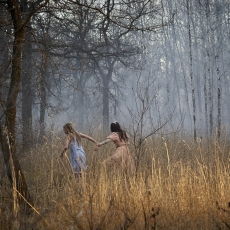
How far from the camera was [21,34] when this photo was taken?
5.09 metres

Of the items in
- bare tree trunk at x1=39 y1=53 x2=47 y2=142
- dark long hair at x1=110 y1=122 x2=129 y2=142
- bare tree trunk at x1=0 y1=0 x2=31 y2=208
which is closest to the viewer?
bare tree trunk at x1=0 y1=0 x2=31 y2=208

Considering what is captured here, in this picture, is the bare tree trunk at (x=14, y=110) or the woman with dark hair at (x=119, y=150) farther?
the woman with dark hair at (x=119, y=150)

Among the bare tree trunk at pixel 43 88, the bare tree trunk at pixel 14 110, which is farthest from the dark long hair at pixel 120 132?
the bare tree trunk at pixel 14 110

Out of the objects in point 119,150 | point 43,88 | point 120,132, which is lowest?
point 119,150

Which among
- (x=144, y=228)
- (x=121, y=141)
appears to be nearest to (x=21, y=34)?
(x=144, y=228)

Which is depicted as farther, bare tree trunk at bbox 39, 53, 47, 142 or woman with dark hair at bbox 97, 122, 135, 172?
woman with dark hair at bbox 97, 122, 135, 172

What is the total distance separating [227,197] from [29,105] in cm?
943

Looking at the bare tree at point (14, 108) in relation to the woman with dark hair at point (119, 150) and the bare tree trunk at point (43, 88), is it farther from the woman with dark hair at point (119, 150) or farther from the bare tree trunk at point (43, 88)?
the woman with dark hair at point (119, 150)

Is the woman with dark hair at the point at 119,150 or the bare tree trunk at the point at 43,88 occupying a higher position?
the bare tree trunk at the point at 43,88

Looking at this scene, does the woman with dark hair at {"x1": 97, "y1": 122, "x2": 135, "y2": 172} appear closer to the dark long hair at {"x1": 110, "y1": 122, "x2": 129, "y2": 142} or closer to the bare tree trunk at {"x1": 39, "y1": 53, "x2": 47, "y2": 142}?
the dark long hair at {"x1": 110, "y1": 122, "x2": 129, "y2": 142}

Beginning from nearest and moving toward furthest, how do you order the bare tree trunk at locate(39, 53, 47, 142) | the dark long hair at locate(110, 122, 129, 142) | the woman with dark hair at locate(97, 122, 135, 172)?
the bare tree trunk at locate(39, 53, 47, 142) < the woman with dark hair at locate(97, 122, 135, 172) < the dark long hair at locate(110, 122, 129, 142)

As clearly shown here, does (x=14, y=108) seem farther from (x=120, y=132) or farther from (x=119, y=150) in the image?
(x=120, y=132)

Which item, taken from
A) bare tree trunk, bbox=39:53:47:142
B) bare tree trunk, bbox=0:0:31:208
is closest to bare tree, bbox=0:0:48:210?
bare tree trunk, bbox=0:0:31:208

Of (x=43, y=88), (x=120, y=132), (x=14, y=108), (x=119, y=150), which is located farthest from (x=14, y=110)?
(x=43, y=88)
